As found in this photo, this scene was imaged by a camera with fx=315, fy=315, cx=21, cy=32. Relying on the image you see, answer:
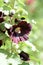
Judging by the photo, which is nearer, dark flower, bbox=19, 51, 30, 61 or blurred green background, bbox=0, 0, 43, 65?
dark flower, bbox=19, 51, 30, 61

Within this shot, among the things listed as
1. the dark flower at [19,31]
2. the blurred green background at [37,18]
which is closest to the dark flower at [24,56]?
the dark flower at [19,31]

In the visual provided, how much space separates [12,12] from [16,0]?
204 mm

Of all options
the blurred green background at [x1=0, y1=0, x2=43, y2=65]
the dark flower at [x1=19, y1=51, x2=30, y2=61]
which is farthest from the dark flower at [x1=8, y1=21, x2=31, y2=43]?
the blurred green background at [x1=0, y1=0, x2=43, y2=65]

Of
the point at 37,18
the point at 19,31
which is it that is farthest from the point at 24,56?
the point at 37,18

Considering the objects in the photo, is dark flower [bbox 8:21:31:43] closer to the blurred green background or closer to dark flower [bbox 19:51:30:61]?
dark flower [bbox 19:51:30:61]

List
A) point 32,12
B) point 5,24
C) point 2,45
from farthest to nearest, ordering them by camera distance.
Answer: point 32,12 < point 2,45 < point 5,24

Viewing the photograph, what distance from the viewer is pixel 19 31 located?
186cm

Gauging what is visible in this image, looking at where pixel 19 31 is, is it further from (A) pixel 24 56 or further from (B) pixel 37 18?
(B) pixel 37 18

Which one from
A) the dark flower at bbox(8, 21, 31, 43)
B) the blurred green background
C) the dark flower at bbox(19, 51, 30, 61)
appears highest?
the blurred green background

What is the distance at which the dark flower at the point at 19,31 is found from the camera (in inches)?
67.7

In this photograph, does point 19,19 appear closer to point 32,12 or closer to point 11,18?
point 11,18

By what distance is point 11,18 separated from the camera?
1.76 metres

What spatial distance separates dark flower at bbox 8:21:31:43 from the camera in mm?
1721

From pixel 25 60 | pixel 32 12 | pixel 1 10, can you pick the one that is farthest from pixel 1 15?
pixel 32 12
